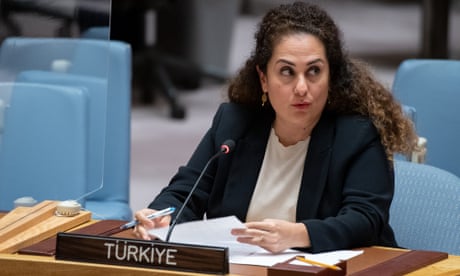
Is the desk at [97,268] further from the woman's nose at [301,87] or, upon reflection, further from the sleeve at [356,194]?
the woman's nose at [301,87]

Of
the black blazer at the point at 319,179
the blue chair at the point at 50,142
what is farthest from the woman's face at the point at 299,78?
the blue chair at the point at 50,142

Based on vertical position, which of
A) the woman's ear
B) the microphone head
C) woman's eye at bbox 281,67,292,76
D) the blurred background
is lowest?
the blurred background

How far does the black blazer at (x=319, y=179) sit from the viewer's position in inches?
118

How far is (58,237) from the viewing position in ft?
9.00

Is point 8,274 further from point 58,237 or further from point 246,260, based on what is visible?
point 246,260

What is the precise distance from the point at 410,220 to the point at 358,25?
9.75m

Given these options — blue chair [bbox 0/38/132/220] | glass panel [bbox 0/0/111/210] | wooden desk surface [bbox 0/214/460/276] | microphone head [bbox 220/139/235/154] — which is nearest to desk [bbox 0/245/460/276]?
wooden desk surface [bbox 0/214/460/276]

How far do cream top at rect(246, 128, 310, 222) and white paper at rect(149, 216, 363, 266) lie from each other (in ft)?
1.11

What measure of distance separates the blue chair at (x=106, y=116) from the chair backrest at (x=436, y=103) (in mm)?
1070

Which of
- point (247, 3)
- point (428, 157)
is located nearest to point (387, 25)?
point (247, 3)

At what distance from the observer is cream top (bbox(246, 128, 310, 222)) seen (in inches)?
126

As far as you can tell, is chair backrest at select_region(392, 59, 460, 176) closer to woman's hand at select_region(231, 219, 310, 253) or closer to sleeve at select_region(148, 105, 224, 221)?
sleeve at select_region(148, 105, 224, 221)

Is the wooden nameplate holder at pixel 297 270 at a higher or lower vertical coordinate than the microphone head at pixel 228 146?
lower

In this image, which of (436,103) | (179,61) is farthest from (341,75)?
(179,61)
